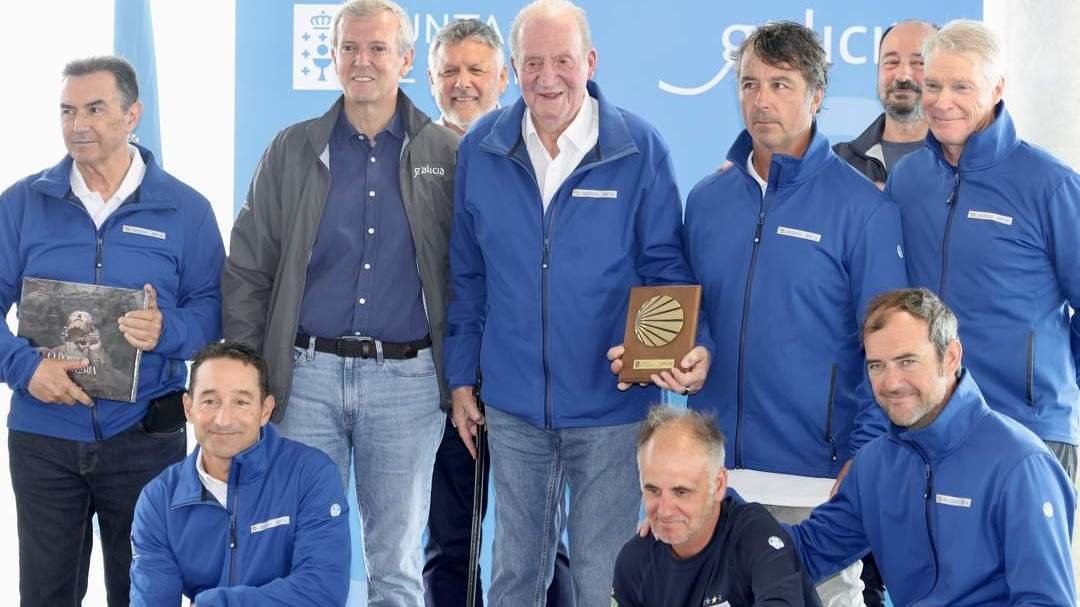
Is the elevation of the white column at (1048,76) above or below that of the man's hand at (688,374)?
above

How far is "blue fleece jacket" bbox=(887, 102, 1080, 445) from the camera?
11.8 ft

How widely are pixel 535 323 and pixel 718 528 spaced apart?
83 centimetres

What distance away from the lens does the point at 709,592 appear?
10.8 feet

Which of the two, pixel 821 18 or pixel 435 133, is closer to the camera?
pixel 435 133

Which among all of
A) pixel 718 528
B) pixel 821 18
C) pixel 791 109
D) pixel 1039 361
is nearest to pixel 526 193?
pixel 791 109

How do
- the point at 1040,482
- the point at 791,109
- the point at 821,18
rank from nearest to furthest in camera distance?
the point at 1040,482 < the point at 791,109 < the point at 821,18

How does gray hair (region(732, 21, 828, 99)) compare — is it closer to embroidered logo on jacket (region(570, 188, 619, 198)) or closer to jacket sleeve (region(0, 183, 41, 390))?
embroidered logo on jacket (region(570, 188, 619, 198))

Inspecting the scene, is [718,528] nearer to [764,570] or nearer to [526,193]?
[764,570]

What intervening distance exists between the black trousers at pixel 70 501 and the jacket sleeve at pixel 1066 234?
268 centimetres

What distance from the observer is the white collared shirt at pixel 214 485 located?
393 centimetres

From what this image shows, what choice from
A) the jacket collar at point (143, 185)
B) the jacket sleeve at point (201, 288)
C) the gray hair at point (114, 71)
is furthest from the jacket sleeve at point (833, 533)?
the gray hair at point (114, 71)

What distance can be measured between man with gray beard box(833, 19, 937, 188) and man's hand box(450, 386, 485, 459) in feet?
5.28

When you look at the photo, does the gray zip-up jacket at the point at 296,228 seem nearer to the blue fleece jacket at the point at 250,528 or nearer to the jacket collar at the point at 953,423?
the blue fleece jacket at the point at 250,528

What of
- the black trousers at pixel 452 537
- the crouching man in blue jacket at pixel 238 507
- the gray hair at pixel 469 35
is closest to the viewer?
the crouching man in blue jacket at pixel 238 507
